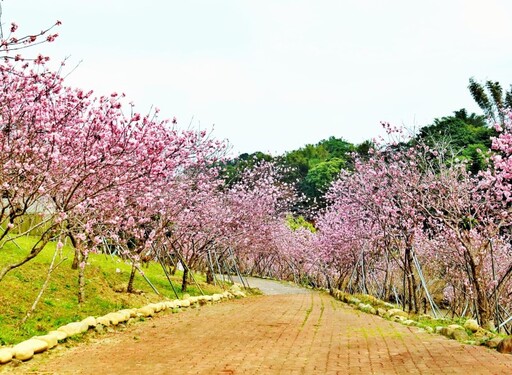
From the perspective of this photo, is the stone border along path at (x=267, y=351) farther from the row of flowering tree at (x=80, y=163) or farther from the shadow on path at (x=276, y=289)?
the shadow on path at (x=276, y=289)

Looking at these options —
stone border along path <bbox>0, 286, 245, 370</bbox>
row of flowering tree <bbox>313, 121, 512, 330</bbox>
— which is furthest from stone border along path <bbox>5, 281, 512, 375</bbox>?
row of flowering tree <bbox>313, 121, 512, 330</bbox>

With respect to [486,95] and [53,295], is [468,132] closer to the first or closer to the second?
[486,95]

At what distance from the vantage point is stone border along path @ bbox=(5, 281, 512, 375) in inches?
296

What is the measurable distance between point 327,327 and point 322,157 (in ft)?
186

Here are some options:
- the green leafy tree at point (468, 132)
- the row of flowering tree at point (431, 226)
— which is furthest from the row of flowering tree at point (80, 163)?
the green leafy tree at point (468, 132)

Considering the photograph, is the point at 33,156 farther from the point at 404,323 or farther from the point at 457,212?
the point at 457,212

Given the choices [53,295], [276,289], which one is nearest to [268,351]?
[53,295]

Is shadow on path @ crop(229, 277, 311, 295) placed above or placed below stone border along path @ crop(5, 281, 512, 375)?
above

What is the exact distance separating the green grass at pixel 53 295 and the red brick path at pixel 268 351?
1479mm

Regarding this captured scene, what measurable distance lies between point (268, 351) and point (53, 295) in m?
6.94

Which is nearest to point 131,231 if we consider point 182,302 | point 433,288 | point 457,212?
point 182,302

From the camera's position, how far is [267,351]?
8945mm

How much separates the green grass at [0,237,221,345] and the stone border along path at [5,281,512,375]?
143 centimetres

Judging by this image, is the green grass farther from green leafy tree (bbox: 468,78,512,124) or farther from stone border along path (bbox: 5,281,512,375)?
green leafy tree (bbox: 468,78,512,124)
